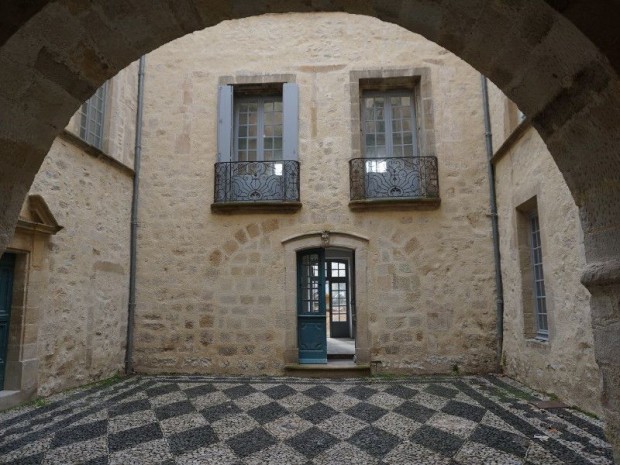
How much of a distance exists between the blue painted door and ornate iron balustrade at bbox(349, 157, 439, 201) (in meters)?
4.42

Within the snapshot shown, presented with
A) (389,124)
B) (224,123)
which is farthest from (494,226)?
(224,123)

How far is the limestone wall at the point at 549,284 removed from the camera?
13.1 feet

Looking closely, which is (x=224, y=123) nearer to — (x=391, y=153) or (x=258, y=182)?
(x=258, y=182)

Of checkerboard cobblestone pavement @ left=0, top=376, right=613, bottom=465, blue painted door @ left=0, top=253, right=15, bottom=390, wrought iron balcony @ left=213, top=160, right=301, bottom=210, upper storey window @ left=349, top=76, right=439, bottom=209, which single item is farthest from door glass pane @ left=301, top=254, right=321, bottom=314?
blue painted door @ left=0, top=253, right=15, bottom=390

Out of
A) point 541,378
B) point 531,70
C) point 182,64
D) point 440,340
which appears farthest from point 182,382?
point 531,70

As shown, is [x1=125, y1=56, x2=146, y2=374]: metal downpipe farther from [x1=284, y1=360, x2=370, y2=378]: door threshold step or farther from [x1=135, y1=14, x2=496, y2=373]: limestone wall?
[x1=284, y1=360, x2=370, y2=378]: door threshold step

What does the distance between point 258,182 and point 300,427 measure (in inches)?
153

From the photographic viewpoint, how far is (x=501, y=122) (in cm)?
597

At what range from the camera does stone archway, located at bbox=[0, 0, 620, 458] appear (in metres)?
1.24

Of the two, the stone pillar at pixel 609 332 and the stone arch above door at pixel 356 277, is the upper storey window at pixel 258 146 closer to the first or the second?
the stone arch above door at pixel 356 277

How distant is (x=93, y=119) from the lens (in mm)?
5957

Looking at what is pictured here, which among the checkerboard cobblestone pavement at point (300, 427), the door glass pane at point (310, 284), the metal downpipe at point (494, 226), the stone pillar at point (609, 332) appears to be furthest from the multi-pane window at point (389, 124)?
the stone pillar at point (609, 332)

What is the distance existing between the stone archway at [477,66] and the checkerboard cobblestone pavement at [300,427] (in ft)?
6.68

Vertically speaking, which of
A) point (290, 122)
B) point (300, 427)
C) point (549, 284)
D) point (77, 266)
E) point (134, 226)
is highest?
point (290, 122)
